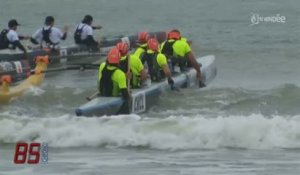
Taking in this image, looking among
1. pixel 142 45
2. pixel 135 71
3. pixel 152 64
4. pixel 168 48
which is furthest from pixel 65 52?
pixel 135 71

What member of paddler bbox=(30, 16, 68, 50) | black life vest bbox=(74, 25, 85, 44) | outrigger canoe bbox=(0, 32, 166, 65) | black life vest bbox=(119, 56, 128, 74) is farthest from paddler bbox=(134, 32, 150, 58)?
black life vest bbox=(74, 25, 85, 44)

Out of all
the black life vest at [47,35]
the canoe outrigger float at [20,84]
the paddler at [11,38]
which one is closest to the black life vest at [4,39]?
the paddler at [11,38]

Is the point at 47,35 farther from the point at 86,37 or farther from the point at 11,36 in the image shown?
the point at 11,36

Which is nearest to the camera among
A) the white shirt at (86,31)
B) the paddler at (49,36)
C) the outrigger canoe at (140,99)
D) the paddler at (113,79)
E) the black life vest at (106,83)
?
the outrigger canoe at (140,99)

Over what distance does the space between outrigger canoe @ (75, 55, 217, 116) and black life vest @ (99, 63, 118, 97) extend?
0.45 feet

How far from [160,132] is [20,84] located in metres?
5.67

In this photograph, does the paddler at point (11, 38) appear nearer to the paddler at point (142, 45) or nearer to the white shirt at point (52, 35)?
the white shirt at point (52, 35)

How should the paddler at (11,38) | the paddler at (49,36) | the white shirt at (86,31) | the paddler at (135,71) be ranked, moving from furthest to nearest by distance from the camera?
the white shirt at (86,31) < the paddler at (49,36) < the paddler at (11,38) < the paddler at (135,71)

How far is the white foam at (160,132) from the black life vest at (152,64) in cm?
Answer: 275

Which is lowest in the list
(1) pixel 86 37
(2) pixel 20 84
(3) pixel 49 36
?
(2) pixel 20 84

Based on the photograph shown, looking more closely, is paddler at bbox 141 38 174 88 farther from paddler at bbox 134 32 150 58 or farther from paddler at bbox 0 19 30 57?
paddler at bbox 0 19 30 57

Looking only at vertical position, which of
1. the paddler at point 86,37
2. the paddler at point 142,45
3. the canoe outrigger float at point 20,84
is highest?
the paddler at point 142,45

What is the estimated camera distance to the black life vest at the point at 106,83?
1461cm

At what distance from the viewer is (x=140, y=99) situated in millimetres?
15602
